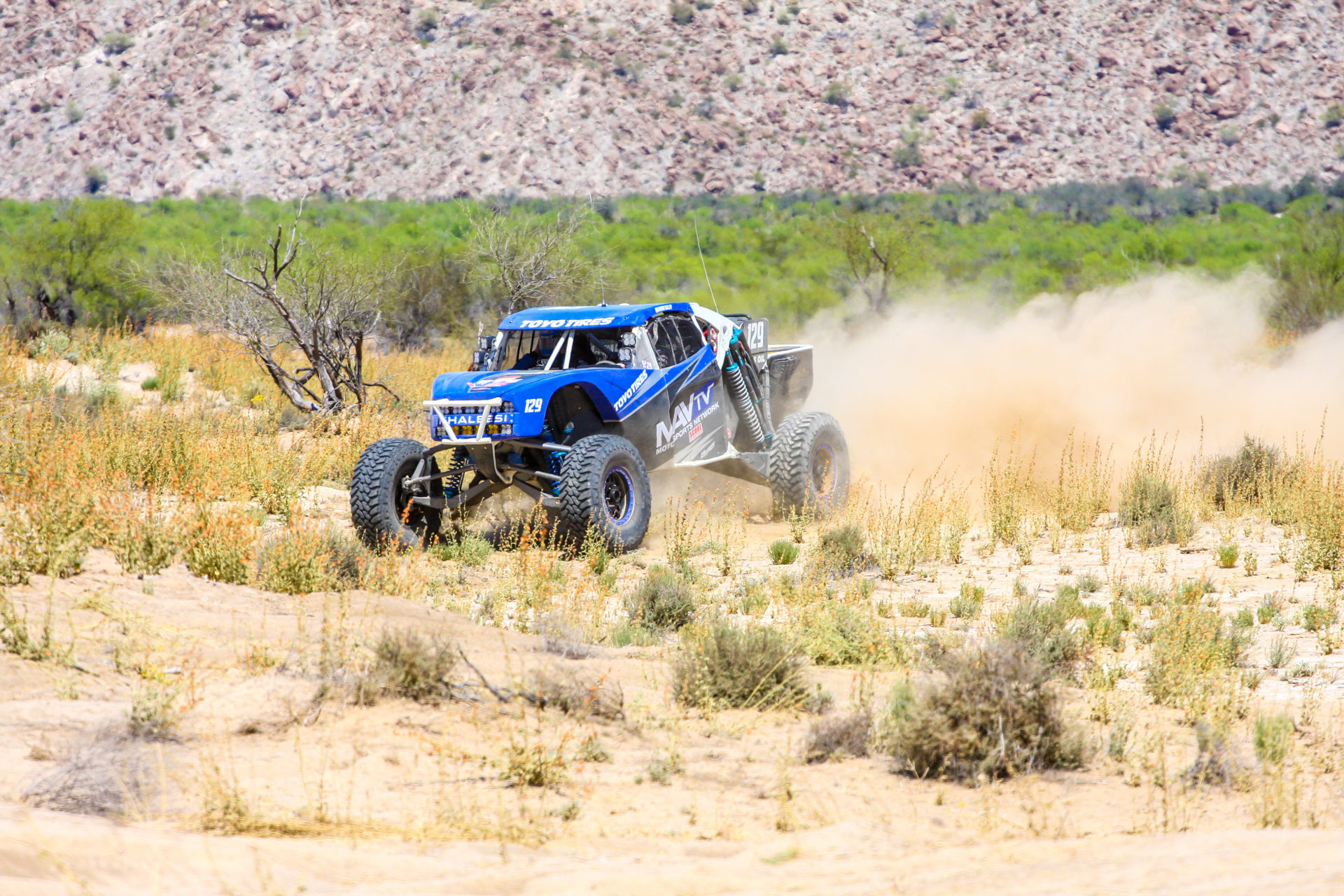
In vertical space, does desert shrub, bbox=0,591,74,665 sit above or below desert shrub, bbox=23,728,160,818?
above

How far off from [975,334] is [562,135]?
38.7m

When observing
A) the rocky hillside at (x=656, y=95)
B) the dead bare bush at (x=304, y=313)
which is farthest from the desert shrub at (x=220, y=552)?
the rocky hillside at (x=656, y=95)

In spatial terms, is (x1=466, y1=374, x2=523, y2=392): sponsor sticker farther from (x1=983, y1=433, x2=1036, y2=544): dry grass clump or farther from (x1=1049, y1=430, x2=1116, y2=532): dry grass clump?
(x1=1049, y1=430, x2=1116, y2=532): dry grass clump

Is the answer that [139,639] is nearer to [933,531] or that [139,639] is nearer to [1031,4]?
[933,531]

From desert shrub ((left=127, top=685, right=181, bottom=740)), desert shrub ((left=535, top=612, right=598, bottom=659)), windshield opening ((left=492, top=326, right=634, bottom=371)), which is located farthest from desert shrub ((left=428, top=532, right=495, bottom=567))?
desert shrub ((left=127, top=685, right=181, bottom=740))

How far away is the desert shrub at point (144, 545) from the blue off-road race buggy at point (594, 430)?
2086 millimetres

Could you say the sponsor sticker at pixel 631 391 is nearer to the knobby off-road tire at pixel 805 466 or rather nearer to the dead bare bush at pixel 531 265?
the knobby off-road tire at pixel 805 466

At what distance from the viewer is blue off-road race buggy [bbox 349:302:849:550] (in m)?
9.95

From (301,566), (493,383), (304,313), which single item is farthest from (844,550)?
(304,313)

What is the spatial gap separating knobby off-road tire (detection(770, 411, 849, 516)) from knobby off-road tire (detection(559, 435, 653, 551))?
1934mm

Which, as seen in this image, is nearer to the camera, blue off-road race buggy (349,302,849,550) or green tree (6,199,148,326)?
blue off-road race buggy (349,302,849,550)

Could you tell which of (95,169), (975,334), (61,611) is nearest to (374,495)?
(61,611)

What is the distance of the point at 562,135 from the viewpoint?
2158 inches

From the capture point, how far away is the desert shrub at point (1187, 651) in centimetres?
650
